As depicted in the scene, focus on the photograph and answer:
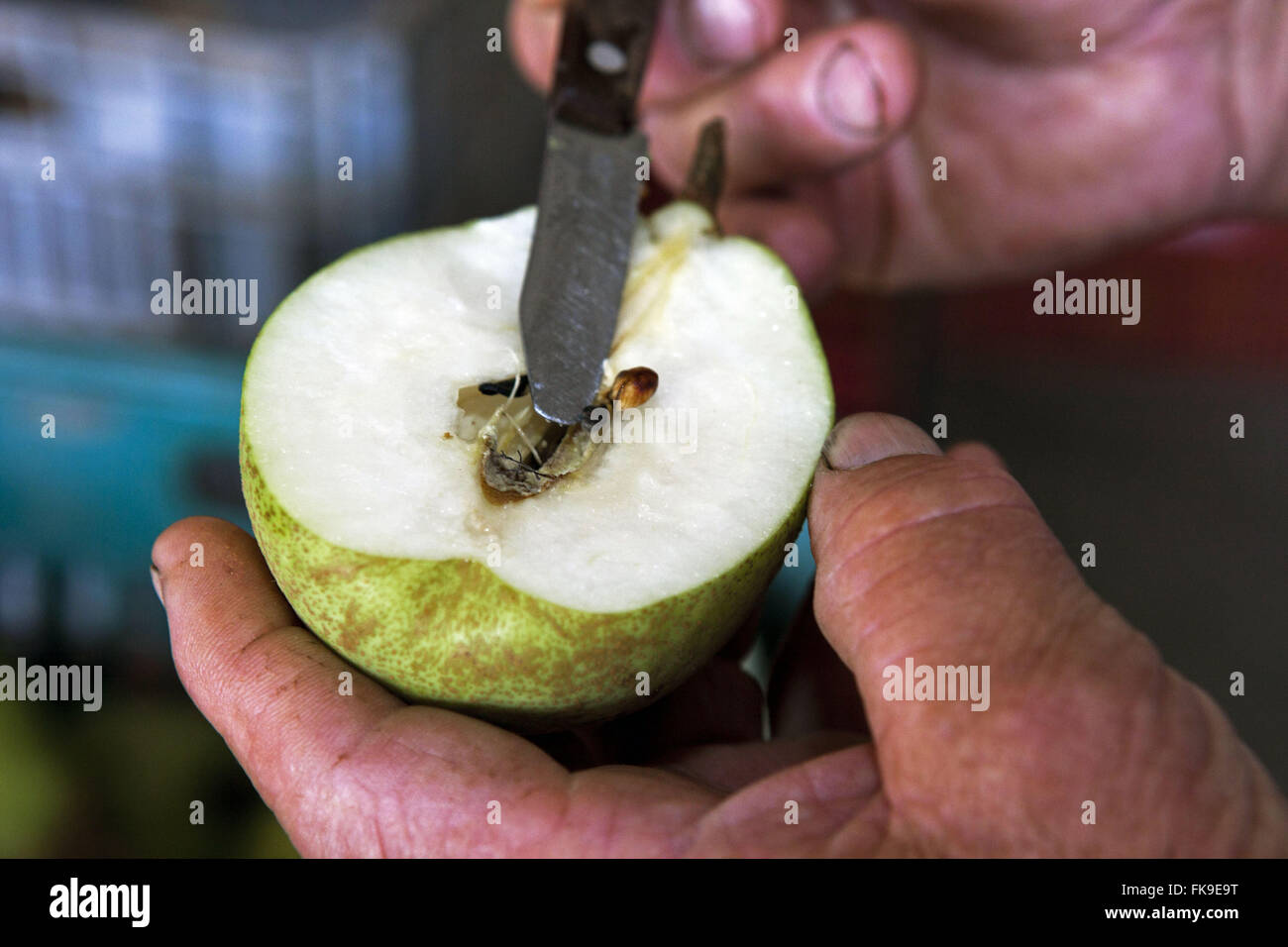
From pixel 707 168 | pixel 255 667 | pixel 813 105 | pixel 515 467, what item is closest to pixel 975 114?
pixel 813 105

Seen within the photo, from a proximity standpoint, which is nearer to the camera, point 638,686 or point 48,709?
point 638,686

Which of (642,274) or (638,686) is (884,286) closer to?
(642,274)

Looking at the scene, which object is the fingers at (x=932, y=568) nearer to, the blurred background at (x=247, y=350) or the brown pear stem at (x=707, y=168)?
the brown pear stem at (x=707, y=168)

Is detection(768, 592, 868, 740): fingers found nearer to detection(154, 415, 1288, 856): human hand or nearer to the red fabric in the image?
detection(154, 415, 1288, 856): human hand

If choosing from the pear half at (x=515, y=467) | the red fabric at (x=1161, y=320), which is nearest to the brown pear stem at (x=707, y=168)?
the pear half at (x=515, y=467)

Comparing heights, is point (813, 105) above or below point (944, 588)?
above

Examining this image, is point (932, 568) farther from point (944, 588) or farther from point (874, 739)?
point (874, 739)

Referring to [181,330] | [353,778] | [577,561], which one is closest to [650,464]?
[577,561]
